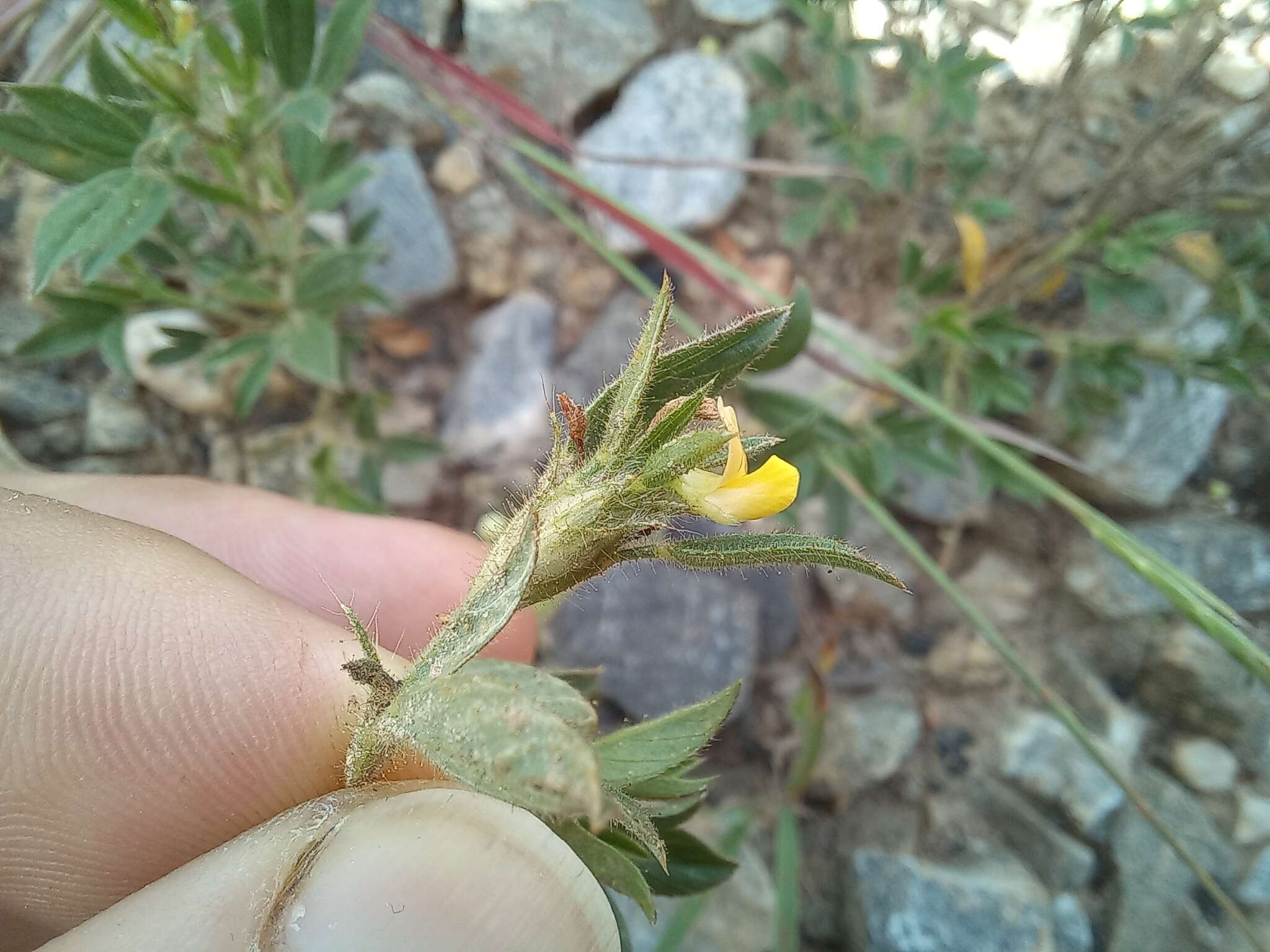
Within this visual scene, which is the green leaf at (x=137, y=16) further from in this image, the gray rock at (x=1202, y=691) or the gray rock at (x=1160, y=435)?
the gray rock at (x=1202, y=691)

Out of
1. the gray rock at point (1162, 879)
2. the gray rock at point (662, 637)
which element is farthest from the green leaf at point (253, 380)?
the gray rock at point (1162, 879)

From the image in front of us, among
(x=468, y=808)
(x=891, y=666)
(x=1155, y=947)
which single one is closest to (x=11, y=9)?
(x=468, y=808)

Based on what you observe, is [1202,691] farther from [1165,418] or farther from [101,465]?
[101,465]

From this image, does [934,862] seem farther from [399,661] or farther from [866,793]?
[399,661]

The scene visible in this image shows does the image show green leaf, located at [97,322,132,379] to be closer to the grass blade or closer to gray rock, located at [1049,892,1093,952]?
the grass blade

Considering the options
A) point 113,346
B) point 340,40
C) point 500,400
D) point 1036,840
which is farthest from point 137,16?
point 1036,840

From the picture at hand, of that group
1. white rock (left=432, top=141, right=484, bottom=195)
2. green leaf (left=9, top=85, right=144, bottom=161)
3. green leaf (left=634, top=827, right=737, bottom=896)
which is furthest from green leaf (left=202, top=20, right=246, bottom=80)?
green leaf (left=634, top=827, right=737, bottom=896)
